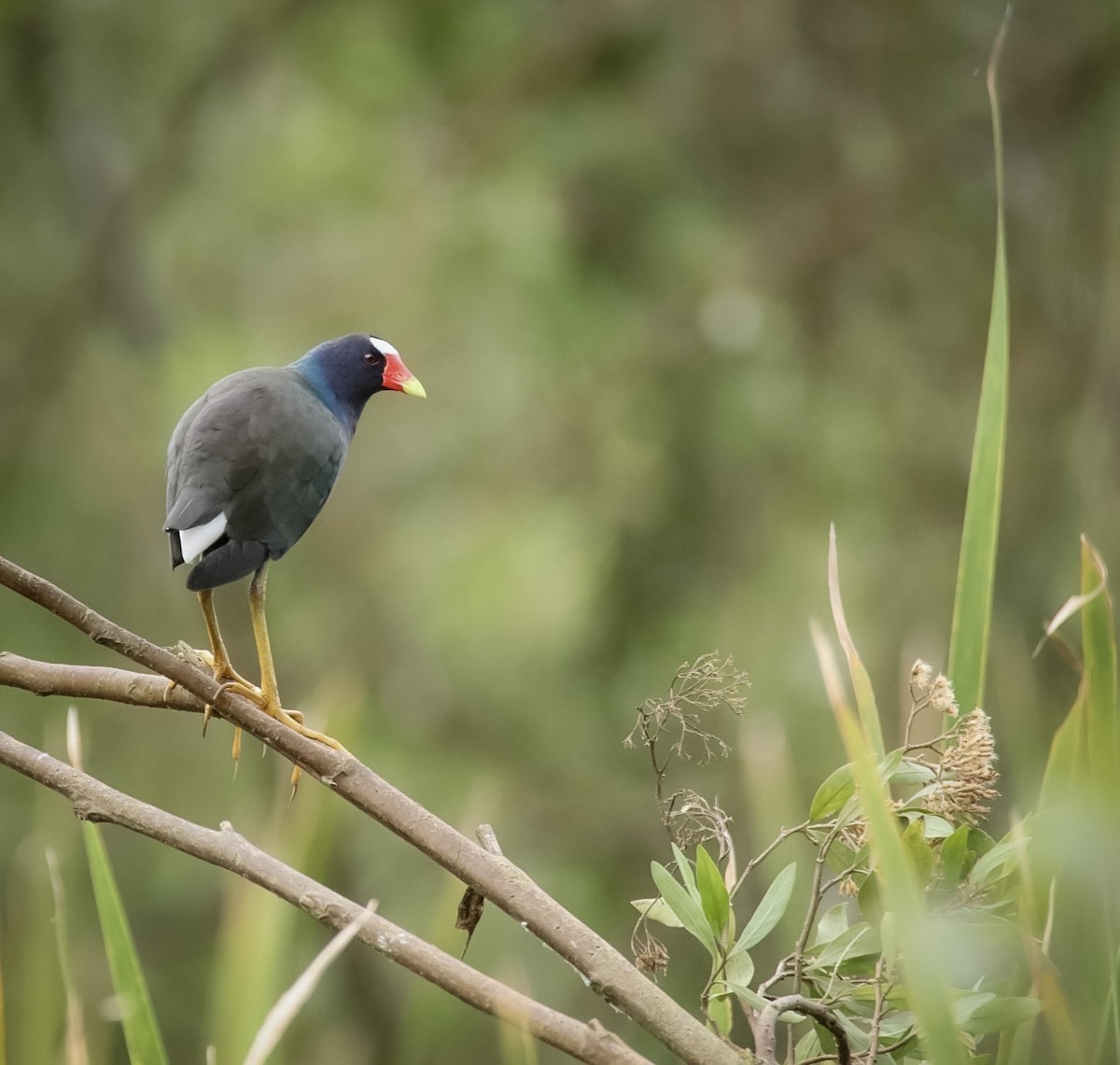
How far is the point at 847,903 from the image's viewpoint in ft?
5.14

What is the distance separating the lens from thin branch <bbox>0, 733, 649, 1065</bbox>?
4.15ft

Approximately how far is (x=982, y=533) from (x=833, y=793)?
31 centimetres

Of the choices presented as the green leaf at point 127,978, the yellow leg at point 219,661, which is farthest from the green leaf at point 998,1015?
the yellow leg at point 219,661

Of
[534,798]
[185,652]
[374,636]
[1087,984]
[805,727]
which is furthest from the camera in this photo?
[374,636]

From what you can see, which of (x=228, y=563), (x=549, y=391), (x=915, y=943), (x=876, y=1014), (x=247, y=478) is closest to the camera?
(x=915, y=943)

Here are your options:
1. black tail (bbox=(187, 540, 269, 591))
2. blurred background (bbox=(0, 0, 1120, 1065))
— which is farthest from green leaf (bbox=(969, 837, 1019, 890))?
blurred background (bbox=(0, 0, 1120, 1065))

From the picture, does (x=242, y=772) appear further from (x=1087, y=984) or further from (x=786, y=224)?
(x=1087, y=984)

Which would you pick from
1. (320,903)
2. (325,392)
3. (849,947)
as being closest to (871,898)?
(849,947)

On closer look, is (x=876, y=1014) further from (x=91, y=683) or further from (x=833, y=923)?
(x=91, y=683)

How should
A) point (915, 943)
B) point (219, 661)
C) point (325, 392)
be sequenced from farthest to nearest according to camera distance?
point (325, 392) < point (219, 661) < point (915, 943)

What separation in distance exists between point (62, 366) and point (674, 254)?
2.69 m

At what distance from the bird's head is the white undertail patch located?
1.65ft

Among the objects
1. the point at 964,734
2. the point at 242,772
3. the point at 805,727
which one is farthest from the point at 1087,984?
the point at 242,772

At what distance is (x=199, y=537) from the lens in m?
1.90
